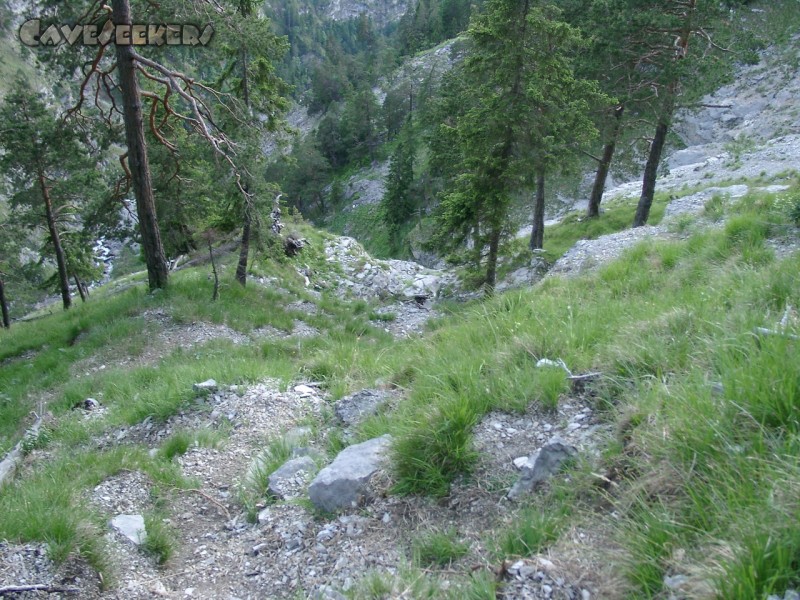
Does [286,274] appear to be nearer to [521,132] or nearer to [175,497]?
Result: [521,132]

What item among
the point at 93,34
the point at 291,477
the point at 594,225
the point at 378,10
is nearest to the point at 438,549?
the point at 291,477

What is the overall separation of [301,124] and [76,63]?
103 metres

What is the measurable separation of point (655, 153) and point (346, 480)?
1946 centimetres

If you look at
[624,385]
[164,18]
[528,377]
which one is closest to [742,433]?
[624,385]

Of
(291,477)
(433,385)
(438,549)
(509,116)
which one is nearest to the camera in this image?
(438,549)

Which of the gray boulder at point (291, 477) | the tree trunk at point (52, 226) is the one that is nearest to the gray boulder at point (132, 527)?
the gray boulder at point (291, 477)

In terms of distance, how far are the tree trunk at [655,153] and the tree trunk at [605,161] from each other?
2.03 metres

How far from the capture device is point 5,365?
11758 mm

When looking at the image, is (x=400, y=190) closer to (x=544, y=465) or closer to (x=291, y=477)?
(x=291, y=477)

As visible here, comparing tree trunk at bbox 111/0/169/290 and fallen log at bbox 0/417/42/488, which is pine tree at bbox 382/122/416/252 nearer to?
tree trunk at bbox 111/0/169/290

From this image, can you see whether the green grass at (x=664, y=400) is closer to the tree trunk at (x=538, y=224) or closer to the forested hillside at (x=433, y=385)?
the forested hillside at (x=433, y=385)

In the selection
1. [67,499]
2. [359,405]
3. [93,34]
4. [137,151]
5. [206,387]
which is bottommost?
[206,387]

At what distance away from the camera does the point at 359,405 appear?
5.22 m

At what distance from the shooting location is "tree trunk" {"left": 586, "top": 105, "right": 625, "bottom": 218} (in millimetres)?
20992
